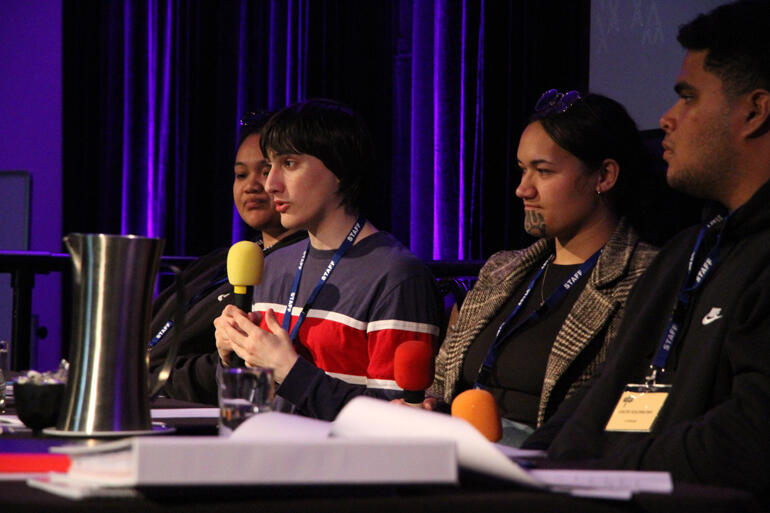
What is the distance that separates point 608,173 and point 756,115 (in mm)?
642

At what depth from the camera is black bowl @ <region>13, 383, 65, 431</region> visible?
4.35ft

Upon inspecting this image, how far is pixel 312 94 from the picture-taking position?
4992mm

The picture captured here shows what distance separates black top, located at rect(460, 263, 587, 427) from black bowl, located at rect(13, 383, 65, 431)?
1099mm

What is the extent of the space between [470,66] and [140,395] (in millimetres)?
3321

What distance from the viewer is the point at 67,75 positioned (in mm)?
5805

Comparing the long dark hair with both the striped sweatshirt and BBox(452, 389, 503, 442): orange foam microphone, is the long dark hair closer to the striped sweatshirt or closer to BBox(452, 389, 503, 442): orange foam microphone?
the striped sweatshirt

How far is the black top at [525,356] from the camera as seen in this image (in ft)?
7.09

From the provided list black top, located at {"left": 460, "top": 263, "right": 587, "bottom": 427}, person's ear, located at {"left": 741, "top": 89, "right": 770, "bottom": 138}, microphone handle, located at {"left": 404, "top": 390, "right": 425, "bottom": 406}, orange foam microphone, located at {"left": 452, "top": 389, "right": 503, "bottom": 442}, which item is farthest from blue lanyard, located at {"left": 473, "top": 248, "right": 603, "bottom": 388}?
orange foam microphone, located at {"left": 452, "top": 389, "right": 503, "bottom": 442}

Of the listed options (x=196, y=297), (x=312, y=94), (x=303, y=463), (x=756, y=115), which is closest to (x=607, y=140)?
(x=756, y=115)

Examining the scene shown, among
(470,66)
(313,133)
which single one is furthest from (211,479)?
(470,66)

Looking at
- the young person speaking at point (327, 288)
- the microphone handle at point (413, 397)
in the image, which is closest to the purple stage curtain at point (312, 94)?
the young person speaking at point (327, 288)

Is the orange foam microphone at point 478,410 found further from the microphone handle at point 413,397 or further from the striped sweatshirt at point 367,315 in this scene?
the striped sweatshirt at point 367,315

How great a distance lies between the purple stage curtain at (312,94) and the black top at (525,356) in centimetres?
145

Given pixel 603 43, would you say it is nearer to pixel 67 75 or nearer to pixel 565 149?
pixel 565 149
